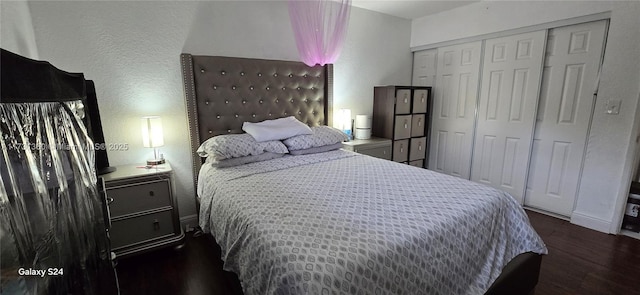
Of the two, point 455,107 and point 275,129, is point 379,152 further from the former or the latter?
point 275,129

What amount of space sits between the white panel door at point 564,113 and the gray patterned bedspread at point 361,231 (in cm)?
166

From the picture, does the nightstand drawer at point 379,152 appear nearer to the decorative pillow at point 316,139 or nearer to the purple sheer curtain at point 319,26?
the decorative pillow at point 316,139

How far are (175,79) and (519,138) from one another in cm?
349

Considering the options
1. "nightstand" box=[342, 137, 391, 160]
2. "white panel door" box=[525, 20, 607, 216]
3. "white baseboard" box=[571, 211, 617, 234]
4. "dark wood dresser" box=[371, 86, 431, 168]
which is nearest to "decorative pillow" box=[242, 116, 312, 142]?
"nightstand" box=[342, 137, 391, 160]

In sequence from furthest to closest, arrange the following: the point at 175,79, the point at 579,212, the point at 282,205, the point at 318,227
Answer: the point at 579,212 < the point at 175,79 < the point at 282,205 < the point at 318,227

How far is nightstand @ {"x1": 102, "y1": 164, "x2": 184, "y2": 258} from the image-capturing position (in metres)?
1.93

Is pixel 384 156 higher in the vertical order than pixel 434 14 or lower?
lower

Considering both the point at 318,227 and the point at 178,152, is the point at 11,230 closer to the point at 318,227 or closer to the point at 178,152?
the point at 318,227

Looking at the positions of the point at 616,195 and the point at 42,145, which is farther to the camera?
the point at 616,195

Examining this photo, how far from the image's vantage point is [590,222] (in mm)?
2492

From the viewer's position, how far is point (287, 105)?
2842mm

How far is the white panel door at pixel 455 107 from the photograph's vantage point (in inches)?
129

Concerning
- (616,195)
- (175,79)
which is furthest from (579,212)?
(175,79)

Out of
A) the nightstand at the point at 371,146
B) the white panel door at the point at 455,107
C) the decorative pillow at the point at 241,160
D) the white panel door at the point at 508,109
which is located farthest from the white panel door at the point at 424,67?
the decorative pillow at the point at 241,160
